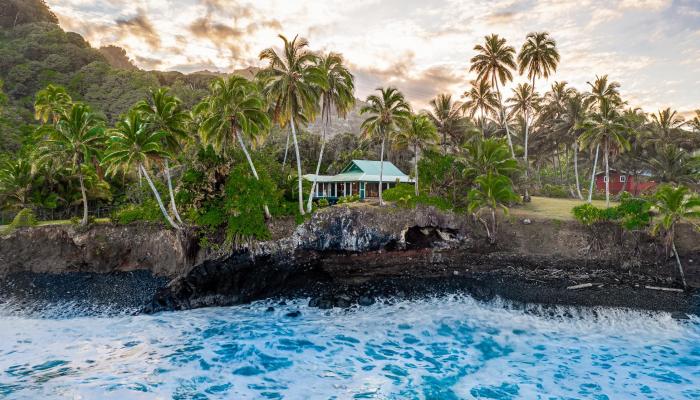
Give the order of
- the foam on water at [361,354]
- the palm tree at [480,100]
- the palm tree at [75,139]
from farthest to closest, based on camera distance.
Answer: the palm tree at [480,100]
the palm tree at [75,139]
the foam on water at [361,354]

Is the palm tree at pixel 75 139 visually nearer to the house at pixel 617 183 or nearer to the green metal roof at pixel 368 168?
the green metal roof at pixel 368 168

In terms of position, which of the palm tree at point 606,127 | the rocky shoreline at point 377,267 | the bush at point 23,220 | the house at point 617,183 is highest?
the palm tree at point 606,127

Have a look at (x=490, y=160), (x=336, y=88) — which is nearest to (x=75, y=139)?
(x=336, y=88)

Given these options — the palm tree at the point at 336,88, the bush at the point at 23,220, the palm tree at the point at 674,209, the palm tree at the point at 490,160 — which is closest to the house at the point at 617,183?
the palm tree at the point at 490,160

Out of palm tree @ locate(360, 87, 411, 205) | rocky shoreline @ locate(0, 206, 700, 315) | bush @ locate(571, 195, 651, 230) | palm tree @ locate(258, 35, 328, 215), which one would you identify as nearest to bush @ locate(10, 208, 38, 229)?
rocky shoreline @ locate(0, 206, 700, 315)

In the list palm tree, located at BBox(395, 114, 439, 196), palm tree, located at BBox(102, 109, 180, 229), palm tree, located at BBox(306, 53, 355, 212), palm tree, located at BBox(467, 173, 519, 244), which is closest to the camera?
palm tree, located at BBox(102, 109, 180, 229)

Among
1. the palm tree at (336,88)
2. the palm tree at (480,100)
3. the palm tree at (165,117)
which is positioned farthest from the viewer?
the palm tree at (480,100)

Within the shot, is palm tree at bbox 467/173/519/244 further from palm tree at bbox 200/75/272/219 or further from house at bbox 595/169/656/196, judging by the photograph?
house at bbox 595/169/656/196
